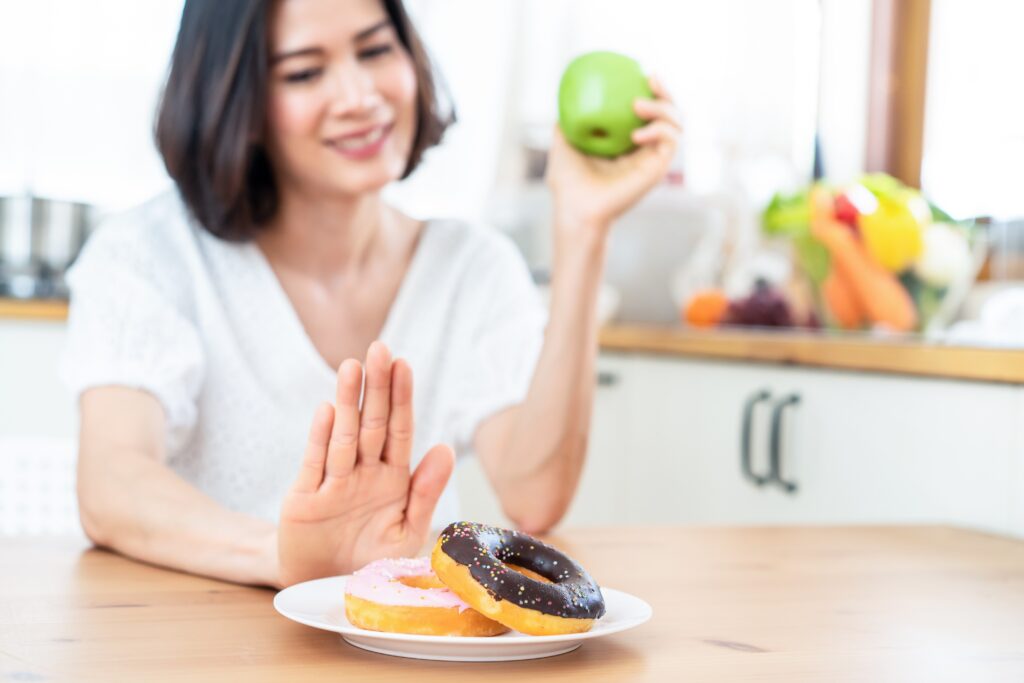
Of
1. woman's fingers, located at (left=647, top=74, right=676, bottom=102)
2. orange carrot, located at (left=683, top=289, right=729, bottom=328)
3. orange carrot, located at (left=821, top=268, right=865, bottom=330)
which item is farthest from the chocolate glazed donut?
orange carrot, located at (left=683, top=289, right=729, bottom=328)

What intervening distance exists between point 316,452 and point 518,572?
19cm

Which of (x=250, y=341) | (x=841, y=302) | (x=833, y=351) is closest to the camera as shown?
(x=250, y=341)

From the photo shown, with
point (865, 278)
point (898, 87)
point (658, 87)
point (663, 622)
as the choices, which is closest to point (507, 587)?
point (663, 622)

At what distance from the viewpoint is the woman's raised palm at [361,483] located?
0.79 meters

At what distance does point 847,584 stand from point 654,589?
163mm

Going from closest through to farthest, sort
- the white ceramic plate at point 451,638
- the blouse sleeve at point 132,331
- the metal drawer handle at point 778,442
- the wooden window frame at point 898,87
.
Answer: the white ceramic plate at point 451,638
the blouse sleeve at point 132,331
the metal drawer handle at point 778,442
the wooden window frame at point 898,87

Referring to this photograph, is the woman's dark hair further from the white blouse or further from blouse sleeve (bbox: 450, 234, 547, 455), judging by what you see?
blouse sleeve (bbox: 450, 234, 547, 455)

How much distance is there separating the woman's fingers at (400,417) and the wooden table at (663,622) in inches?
5.3

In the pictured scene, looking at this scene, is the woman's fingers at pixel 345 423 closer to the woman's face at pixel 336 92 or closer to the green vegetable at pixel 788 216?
the woman's face at pixel 336 92

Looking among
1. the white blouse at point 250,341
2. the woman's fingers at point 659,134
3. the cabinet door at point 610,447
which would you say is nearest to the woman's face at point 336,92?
the white blouse at point 250,341

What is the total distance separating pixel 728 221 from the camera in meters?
2.64

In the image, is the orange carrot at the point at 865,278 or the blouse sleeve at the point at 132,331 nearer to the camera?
the blouse sleeve at the point at 132,331

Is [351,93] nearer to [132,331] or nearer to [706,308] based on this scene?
[132,331]

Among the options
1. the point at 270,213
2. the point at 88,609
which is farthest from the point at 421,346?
the point at 88,609
